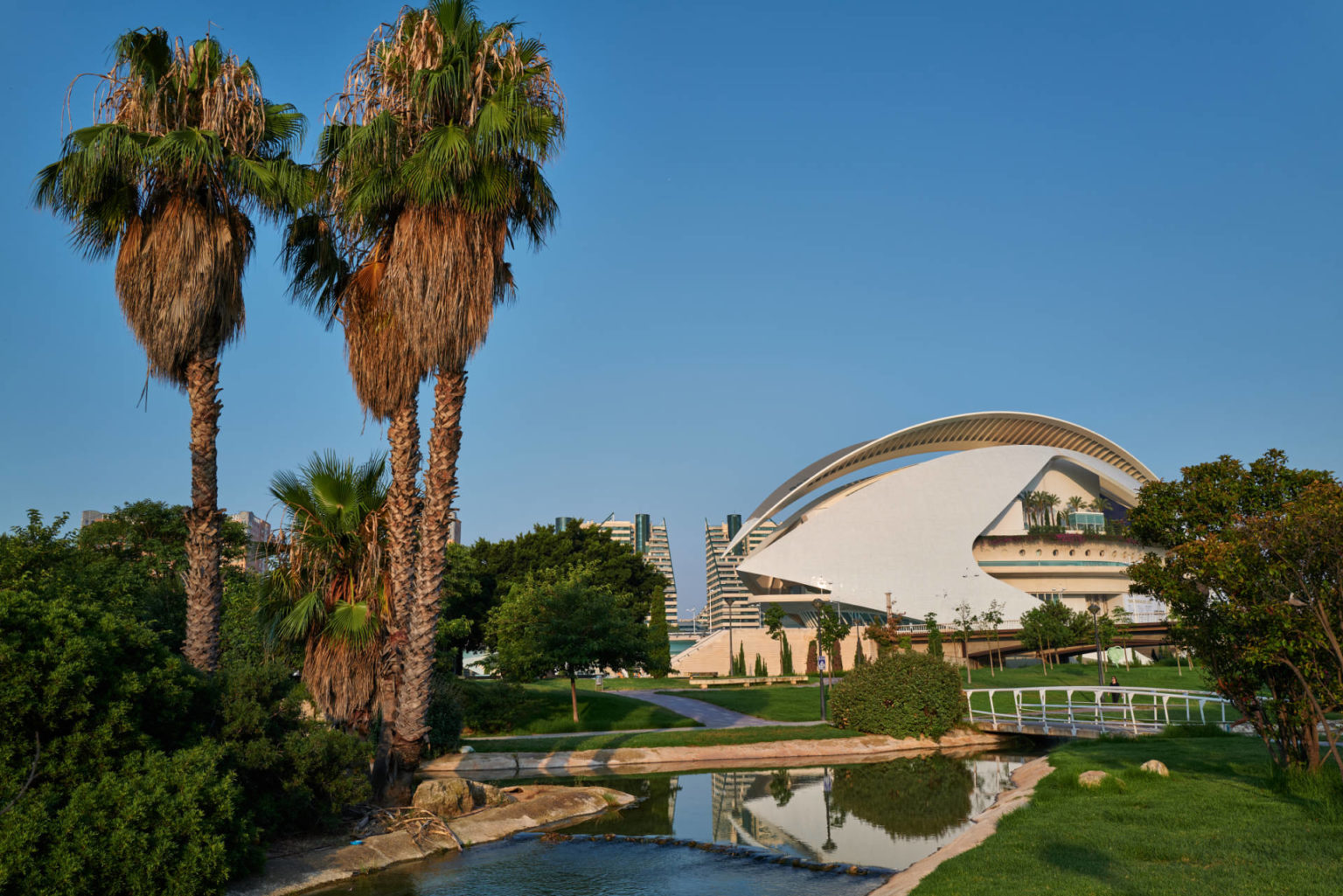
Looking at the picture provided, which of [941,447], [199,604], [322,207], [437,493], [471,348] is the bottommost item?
[199,604]

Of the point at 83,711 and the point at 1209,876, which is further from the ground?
the point at 83,711

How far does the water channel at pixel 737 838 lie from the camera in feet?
34.5

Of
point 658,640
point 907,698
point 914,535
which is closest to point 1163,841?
point 907,698

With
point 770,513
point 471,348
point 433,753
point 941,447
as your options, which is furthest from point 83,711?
point 941,447

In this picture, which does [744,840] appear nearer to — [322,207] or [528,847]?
[528,847]

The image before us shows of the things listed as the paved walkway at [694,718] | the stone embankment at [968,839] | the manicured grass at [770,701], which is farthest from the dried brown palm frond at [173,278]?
the manicured grass at [770,701]

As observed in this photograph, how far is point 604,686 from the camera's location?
Answer: 150 feet

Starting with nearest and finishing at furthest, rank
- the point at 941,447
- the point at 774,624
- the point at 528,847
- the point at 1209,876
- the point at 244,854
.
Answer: the point at 1209,876 → the point at 244,854 → the point at 528,847 → the point at 774,624 → the point at 941,447

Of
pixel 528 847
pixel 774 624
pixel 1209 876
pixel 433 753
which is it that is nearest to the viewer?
pixel 1209 876

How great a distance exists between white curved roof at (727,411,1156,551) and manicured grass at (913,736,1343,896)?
59374mm

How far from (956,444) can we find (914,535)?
14267mm

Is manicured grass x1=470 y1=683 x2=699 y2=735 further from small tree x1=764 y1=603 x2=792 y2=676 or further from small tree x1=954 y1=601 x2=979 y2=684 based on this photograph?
small tree x1=764 y1=603 x2=792 y2=676

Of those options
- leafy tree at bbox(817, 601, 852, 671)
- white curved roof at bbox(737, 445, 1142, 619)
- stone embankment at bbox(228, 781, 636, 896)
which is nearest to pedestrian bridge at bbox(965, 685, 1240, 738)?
stone embankment at bbox(228, 781, 636, 896)

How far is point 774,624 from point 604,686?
53.6ft
